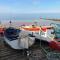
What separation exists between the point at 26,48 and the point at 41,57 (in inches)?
45.4

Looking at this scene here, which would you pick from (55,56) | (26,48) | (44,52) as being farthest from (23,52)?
(55,56)

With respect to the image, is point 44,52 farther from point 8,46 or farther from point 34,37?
point 8,46

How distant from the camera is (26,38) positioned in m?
9.20

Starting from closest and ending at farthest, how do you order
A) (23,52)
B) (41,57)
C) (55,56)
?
(55,56) → (41,57) → (23,52)

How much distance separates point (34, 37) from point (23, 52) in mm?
1306

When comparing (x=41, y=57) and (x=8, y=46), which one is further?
(x=8, y=46)

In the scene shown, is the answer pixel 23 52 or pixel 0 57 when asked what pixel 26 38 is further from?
pixel 0 57

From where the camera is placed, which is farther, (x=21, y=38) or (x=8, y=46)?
(x=8, y=46)

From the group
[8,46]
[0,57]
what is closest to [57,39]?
[8,46]

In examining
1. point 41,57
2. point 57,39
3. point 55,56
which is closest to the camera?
point 55,56

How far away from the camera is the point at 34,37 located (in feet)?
32.5

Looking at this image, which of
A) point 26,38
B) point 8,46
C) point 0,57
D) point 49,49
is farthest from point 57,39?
point 0,57

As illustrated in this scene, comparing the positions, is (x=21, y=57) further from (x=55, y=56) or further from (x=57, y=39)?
(x=57, y=39)

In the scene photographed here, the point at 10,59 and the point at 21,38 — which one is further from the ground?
the point at 21,38
